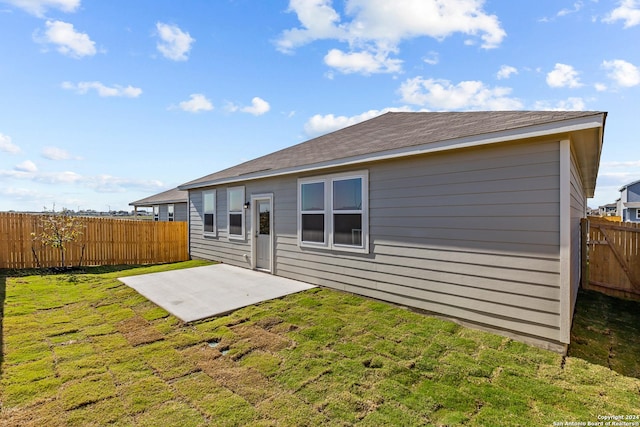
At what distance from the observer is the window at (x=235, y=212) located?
8.21 m

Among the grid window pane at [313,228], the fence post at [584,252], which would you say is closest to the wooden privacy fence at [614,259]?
the fence post at [584,252]

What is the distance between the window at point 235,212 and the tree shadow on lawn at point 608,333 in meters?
7.21

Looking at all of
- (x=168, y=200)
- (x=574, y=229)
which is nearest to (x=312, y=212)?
(x=574, y=229)

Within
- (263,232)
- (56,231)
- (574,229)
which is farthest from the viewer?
(56,231)

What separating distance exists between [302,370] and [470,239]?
280 centimetres

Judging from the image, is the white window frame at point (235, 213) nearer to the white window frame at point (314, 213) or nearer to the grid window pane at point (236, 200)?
the grid window pane at point (236, 200)

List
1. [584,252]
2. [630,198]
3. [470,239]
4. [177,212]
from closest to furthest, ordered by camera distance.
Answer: [470,239], [584,252], [177,212], [630,198]

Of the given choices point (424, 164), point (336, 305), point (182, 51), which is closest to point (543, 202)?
point (424, 164)

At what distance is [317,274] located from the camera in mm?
6203

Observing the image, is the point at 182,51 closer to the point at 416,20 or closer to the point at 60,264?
the point at 416,20

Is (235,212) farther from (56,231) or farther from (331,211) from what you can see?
(56,231)

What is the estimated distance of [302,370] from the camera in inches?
118

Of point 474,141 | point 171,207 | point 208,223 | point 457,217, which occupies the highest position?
point 474,141

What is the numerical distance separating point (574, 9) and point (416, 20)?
286 cm
